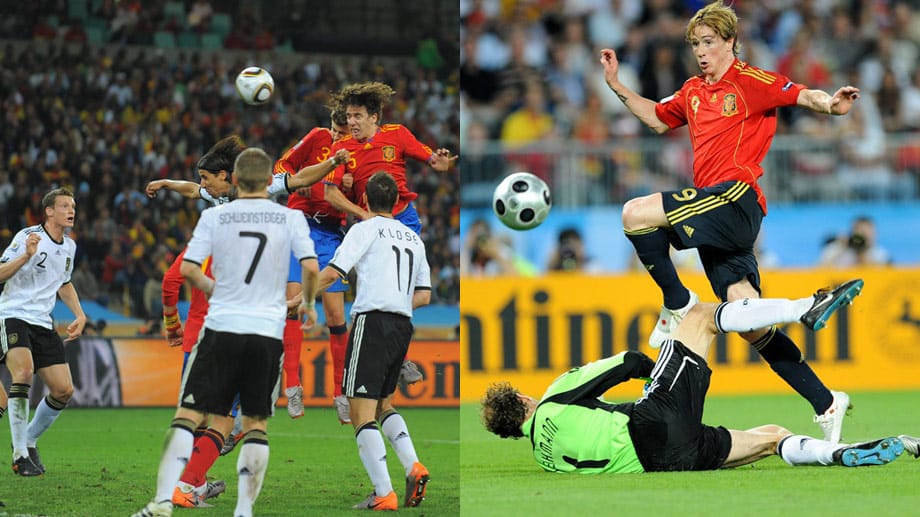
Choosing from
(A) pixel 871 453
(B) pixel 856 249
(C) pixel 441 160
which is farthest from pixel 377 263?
(B) pixel 856 249

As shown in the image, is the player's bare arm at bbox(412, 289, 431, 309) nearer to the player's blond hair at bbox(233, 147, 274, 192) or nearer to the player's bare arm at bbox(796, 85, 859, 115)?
the player's blond hair at bbox(233, 147, 274, 192)

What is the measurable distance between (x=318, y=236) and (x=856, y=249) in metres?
8.33

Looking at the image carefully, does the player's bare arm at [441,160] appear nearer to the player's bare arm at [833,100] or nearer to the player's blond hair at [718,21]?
the player's blond hair at [718,21]

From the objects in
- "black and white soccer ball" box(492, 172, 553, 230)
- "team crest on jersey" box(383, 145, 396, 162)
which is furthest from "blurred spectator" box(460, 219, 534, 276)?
"team crest on jersey" box(383, 145, 396, 162)

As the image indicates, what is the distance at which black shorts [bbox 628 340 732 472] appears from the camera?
24.2 feet

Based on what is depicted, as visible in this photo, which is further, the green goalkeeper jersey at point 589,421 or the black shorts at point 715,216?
the black shorts at point 715,216

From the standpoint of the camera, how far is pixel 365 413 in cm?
740

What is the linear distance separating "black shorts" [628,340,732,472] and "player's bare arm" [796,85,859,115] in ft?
5.25

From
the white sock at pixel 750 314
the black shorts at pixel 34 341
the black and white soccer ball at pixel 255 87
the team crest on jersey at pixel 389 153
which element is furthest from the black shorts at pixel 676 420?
the black shorts at pixel 34 341

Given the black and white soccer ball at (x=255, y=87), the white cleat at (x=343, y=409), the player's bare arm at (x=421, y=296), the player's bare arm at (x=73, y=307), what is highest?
the black and white soccer ball at (x=255, y=87)

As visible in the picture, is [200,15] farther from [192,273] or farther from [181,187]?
[192,273]

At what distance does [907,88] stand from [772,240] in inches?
150

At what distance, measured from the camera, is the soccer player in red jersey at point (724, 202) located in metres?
7.97

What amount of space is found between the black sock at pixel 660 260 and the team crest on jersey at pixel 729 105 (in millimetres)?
849
